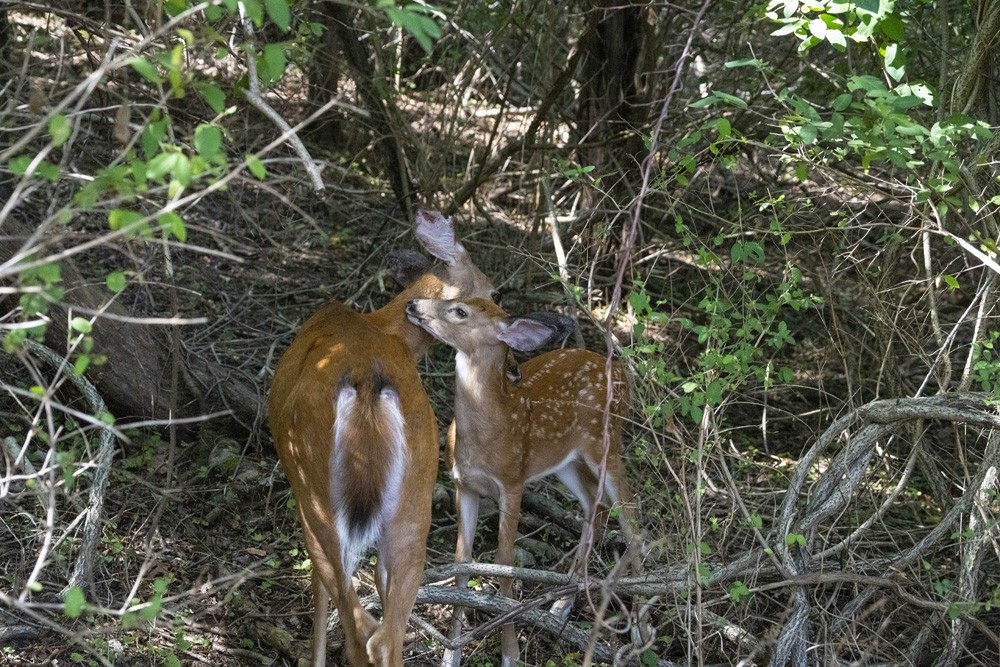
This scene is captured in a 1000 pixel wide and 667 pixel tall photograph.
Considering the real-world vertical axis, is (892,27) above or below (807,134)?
above

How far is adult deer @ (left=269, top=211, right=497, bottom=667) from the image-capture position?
4.12m

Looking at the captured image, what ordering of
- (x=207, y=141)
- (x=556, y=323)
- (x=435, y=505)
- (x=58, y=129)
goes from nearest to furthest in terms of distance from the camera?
1. (x=58, y=129)
2. (x=207, y=141)
3. (x=556, y=323)
4. (x=435, y=505)

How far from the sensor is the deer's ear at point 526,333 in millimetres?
5414

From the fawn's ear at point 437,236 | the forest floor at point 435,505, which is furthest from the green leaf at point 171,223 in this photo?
the fawn's ear at point 437,236

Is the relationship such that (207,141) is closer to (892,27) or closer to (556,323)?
(892,27)

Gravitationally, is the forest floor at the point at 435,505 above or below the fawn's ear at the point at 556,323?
below

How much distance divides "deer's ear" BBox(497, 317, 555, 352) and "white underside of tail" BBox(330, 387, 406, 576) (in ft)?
4.27

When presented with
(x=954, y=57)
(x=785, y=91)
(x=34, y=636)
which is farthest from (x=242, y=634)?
(x=954, y=57)

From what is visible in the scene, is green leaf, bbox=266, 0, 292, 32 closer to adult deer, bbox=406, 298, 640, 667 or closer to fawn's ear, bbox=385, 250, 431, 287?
adult deer, bbox=406, 298, 640, 667

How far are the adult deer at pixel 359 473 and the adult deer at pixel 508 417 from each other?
0.88 meters

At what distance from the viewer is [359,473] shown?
4.10 meters

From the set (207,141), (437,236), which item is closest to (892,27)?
(437,236)

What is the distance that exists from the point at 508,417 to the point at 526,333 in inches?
16.1

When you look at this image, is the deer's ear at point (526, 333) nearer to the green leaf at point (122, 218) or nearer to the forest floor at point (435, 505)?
the forest floor at point (435, 505)
